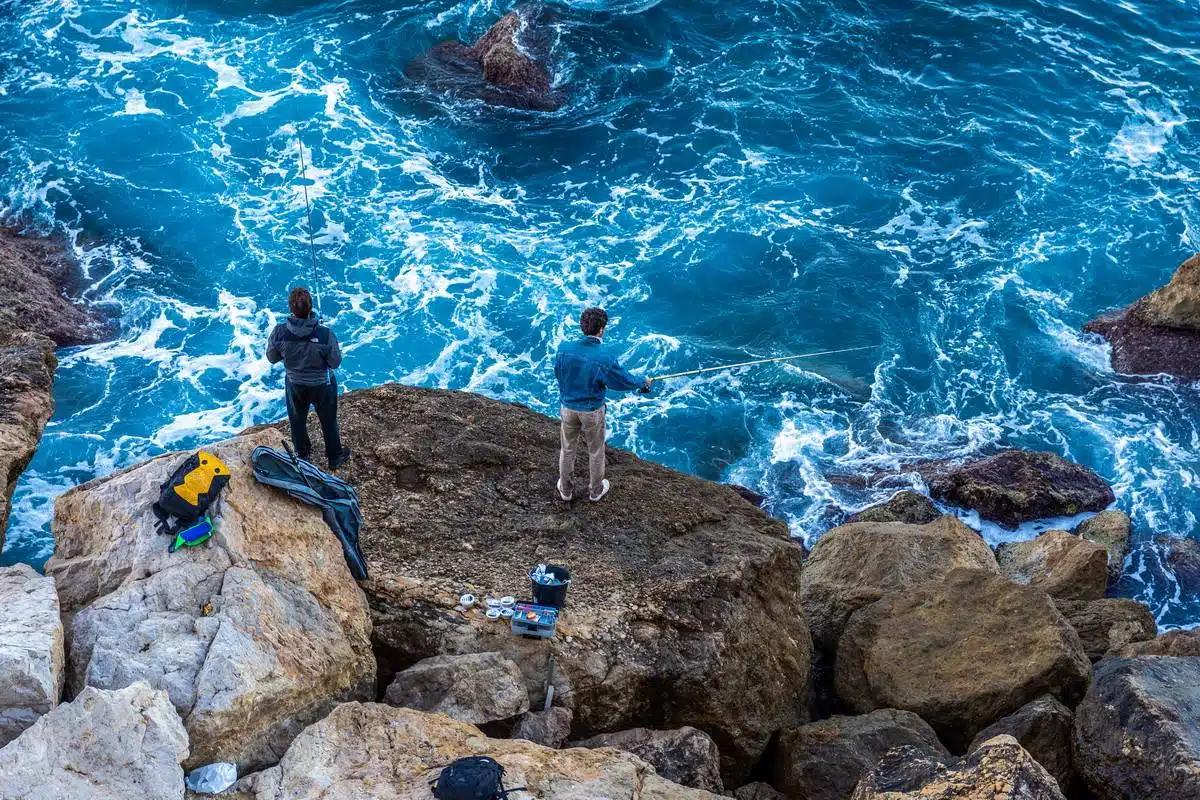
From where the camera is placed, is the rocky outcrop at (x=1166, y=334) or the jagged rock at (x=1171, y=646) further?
the rocky outcrop at (x=1166, y=334)

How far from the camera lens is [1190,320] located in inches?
833

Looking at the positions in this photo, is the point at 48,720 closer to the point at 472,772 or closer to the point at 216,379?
the point at 472,772

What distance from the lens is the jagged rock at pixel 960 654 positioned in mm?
10820

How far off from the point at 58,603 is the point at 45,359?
5635 mm

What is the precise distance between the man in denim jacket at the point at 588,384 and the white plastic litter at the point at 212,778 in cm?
462

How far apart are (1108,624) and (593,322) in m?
7.20

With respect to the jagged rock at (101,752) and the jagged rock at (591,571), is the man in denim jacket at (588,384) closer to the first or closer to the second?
the jagged rock at (591,571)

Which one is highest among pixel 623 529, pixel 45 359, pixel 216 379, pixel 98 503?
pixel 98 503

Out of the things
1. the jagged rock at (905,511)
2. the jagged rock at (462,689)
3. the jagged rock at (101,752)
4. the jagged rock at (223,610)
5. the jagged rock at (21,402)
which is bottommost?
the jagged rock at (905,511)

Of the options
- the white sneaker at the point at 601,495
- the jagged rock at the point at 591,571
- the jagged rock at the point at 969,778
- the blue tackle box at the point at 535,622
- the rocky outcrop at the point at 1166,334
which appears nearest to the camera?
the jagged rock at the point at 969,778

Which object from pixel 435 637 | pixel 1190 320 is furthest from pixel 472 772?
pixel 1190 320

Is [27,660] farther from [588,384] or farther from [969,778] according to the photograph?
[969,778]

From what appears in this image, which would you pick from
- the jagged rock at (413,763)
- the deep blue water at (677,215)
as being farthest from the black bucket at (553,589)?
the deep blue water at (677,215)

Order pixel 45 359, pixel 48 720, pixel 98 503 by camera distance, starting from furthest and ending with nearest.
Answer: pixel 45 359 < pixel 98 503 < pixel 48 720
